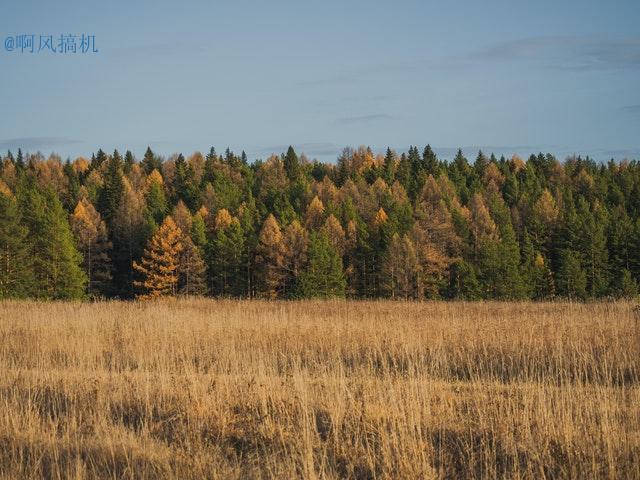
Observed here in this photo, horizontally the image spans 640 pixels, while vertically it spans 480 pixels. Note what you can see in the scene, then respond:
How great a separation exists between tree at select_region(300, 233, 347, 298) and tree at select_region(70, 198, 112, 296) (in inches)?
729

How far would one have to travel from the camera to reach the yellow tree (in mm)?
52438

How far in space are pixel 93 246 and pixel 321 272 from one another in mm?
21837

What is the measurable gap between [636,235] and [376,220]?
76.7 ft

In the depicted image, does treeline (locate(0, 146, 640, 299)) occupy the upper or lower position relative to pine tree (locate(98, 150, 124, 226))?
lower

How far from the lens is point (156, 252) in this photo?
5434cm

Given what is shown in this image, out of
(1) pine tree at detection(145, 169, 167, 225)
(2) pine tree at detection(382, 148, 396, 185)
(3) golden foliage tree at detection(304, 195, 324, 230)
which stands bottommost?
(3) golden foliage tree at detection(304, 195, 324, 230)

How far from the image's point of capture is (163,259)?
172ft

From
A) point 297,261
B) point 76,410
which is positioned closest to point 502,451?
point 76,410

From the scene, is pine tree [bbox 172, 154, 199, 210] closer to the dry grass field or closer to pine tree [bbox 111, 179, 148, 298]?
pine tree [bbox 111, 179, 148, 298]

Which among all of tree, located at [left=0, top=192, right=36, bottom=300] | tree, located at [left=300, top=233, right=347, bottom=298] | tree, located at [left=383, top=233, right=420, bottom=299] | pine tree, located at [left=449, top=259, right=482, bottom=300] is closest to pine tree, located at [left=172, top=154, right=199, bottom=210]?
tree, located at [left=300, top=233, right=347, bottom=298]

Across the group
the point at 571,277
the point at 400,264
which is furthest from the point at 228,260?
the point at 571,277

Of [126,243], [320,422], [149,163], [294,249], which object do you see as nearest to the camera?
[320,422]

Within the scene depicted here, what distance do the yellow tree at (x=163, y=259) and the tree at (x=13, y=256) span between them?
32.4 ft

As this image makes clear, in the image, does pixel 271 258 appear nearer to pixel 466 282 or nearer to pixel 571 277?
pixel 466 282
